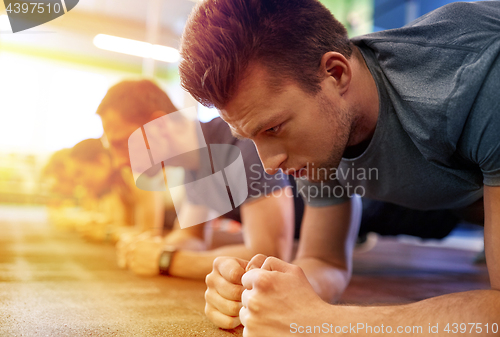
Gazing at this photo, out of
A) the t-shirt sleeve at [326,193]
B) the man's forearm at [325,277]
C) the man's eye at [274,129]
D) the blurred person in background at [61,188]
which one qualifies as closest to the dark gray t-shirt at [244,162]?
the t-shirt sleeve at [326,193]

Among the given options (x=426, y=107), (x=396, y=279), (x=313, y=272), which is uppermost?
(x=426, y=107)

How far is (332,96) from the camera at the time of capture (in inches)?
26.6

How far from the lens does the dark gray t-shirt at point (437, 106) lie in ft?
1.72

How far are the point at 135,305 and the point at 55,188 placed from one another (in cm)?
220

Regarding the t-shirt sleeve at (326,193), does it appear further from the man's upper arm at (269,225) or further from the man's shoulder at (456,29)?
the man's shoulder at (456,29)

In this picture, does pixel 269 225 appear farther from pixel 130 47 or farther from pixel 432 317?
pixel 130 47

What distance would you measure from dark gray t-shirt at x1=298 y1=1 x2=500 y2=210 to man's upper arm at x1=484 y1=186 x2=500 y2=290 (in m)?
0.02

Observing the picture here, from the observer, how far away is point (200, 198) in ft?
4.47

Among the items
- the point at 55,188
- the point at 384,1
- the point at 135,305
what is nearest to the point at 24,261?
the point at 135,305

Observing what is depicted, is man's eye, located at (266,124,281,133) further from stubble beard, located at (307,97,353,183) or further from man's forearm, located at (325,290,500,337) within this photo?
man's forearm, located at (325,290,500,337)

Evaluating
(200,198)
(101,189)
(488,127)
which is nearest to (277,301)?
(488,127)

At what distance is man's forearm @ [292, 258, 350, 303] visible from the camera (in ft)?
2.40

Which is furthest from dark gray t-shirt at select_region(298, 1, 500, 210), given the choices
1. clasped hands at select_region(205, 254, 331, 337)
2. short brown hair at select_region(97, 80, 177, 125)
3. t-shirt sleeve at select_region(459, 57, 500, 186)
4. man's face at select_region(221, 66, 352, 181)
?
short brown hair at select_region(97, 80, 177, 125)

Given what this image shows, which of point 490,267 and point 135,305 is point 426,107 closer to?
point 490,267
